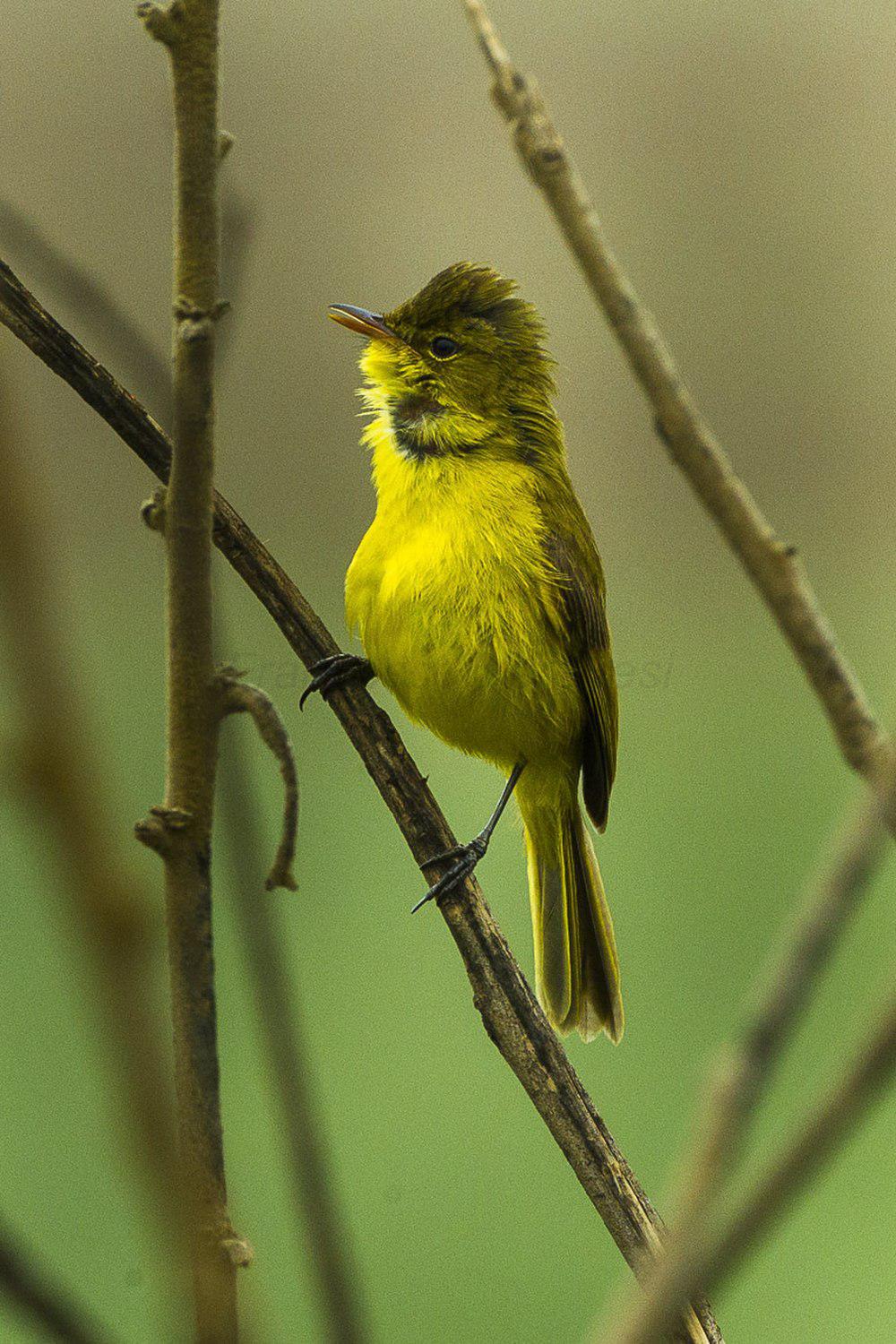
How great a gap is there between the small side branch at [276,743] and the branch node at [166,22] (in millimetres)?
413

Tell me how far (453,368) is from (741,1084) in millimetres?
2711

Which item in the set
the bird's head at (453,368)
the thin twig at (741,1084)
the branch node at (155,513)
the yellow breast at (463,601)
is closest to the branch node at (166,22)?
the branch node at (155,513)

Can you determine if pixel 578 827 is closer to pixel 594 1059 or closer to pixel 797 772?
pixel 594 1059

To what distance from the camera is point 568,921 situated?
319 cm

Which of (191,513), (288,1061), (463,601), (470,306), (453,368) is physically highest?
(470,306)

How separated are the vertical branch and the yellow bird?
1.90 meters

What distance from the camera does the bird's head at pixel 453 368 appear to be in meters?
3.12

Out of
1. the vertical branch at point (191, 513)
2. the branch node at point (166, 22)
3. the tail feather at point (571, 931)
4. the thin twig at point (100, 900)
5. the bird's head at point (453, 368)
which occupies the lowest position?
the tail feather at point (571, 931)

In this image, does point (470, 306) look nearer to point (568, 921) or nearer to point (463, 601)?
point (463, 601)

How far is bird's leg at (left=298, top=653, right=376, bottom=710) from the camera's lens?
233 centimetres

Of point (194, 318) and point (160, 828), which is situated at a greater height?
point (194, 318)

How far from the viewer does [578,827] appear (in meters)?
3.31

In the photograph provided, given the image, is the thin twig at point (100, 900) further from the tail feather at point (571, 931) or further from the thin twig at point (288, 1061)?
the tail feather at point (571, 931)

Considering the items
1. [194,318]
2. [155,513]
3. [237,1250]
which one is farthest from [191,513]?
[237,1250]
